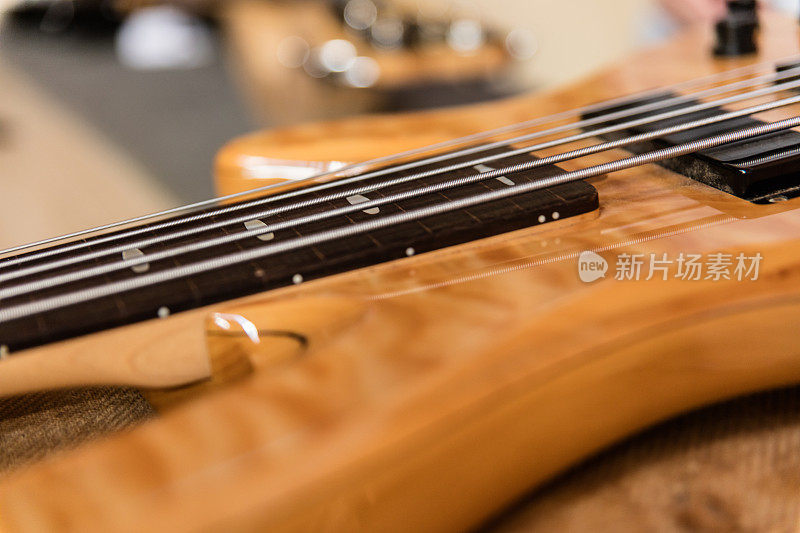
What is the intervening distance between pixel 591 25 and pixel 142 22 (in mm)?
1581

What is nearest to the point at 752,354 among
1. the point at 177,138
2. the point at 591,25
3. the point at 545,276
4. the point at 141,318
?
the point at 545,276

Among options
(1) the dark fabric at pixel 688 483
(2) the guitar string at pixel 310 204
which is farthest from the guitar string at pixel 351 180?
(1) the dark fabric at pixel 688 483

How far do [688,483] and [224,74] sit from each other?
2038 millimetres

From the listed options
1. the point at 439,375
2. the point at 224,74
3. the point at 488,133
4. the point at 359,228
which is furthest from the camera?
the point at 224,74

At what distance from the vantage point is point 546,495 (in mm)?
379

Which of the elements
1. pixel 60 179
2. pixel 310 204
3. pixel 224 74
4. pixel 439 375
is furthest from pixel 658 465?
pixel 224 74

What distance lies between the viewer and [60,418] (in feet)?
1.33

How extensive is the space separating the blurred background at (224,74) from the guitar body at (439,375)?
117cm

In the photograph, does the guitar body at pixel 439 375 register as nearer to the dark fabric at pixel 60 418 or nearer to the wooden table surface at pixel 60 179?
the dark fabric at pixel 60 418


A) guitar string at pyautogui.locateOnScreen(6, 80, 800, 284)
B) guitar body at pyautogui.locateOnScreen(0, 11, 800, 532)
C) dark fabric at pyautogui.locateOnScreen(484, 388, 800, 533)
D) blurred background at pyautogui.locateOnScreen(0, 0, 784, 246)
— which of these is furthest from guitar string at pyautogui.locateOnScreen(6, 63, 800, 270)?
blurred background at pyautogui.locateOnScreen(0, 0, 784, 246)

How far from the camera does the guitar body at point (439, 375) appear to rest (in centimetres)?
28

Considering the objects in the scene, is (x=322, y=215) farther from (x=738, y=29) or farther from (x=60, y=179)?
(x=60, y=179)

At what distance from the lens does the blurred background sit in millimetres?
1556

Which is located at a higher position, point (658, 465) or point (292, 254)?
point (292, 254)
